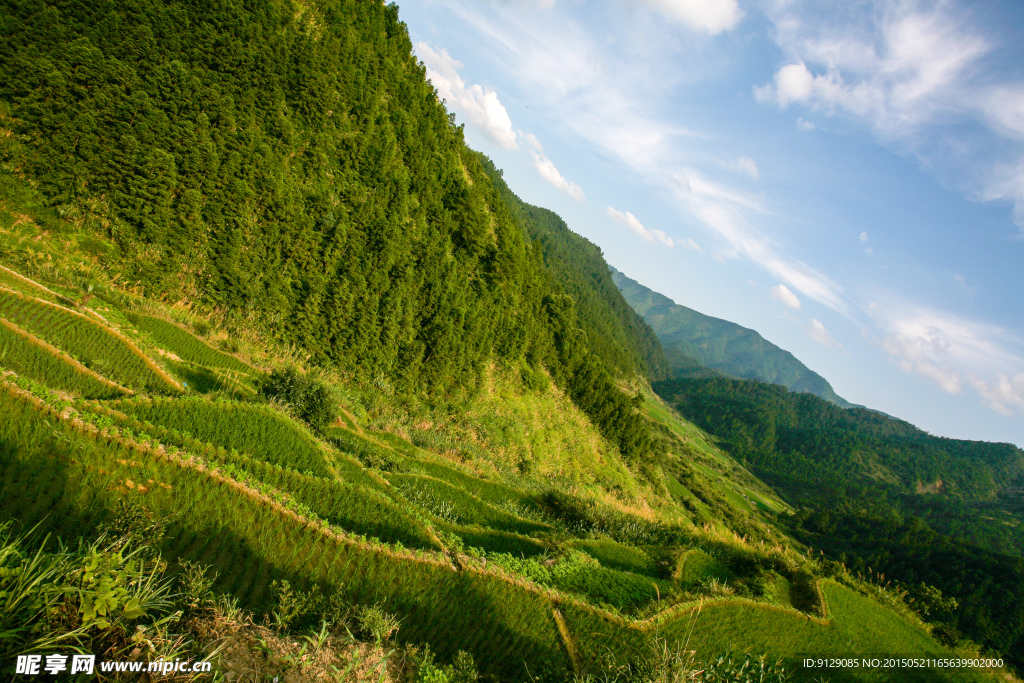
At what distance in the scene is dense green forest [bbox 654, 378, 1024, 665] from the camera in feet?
142

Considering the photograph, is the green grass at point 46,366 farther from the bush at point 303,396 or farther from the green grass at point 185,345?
the green grass at point 185,345

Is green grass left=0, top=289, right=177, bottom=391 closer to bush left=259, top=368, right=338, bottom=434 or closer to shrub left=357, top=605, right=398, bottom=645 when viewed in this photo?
bush left=259, top=368, right=338, bottom=434

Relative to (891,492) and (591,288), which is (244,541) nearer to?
(591,288)

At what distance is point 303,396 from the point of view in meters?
9.41

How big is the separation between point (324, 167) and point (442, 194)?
813 cm

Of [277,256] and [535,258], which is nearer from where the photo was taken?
[277,256]

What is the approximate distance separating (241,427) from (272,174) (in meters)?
12.4

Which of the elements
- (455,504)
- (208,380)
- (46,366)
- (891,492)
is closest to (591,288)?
(891,492)

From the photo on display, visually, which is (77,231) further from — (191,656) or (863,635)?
(863,635)

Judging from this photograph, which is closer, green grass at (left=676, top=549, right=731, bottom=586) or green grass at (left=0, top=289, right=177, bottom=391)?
green grass at (left=0, top=289, right=177, bottom=391)

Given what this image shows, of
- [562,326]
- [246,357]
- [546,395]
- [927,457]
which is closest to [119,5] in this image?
[246,357]

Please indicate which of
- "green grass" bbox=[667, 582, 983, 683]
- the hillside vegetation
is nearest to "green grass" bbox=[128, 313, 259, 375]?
the hillside vegetation

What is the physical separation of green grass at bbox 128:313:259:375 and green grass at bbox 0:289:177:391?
1892 mm

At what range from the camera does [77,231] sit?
11219mm
